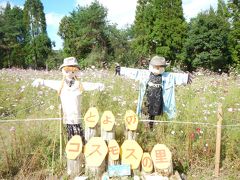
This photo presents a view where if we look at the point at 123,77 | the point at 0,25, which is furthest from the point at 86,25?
the point at 123,77

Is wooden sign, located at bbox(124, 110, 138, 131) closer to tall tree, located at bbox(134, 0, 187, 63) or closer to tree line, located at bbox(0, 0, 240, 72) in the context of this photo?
tree line, located at bbox(0, 0, 240, 72)

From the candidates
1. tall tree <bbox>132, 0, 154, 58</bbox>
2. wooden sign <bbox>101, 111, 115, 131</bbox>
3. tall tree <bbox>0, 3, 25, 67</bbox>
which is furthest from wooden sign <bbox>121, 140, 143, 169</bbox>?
tall tree <bbox>0, 3, 25, 67</bbox>

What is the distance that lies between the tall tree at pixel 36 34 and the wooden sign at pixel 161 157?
113ft

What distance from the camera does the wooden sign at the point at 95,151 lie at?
3.66m

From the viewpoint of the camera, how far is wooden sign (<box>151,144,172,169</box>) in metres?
3.64

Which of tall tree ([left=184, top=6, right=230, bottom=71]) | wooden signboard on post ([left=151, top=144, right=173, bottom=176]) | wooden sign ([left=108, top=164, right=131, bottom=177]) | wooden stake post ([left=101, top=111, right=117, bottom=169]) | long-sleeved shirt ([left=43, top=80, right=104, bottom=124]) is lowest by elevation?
wooden sign ([left=108, top=164, right=131, bottom=177])

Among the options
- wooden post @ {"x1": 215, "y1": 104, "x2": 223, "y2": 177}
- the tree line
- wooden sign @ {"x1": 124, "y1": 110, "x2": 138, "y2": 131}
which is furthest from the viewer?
the tree line

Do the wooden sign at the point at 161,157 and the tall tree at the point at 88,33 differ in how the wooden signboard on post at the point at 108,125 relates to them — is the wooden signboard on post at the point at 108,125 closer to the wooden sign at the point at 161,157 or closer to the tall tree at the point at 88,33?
the wooden sign at the point at 161,157

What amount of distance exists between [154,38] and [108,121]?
84.7 feet

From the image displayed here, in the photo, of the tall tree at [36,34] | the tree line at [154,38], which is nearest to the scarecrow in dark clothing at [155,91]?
the tree line at [154,38]

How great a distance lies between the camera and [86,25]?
30.2 m

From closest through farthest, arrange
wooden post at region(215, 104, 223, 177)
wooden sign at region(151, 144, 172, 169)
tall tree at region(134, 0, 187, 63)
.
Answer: wooden sign at region(151, 144, 172, 169) < wooden post at region(215, 104, 223, 177) < tall tree at region(134, 0, 187, 63)

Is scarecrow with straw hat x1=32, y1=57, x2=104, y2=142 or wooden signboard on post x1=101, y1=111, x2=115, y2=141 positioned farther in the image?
scarecrow with straw hat x1=32, y1=57, x2=104, y2=142

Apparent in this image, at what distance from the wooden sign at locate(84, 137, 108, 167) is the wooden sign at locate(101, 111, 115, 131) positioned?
178 millimetres
